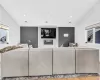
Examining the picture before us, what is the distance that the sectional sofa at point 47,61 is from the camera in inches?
111

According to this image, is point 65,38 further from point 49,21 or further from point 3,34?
point 3,34

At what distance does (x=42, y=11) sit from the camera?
5.38 metres

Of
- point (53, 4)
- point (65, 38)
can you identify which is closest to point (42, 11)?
point (53, 4)

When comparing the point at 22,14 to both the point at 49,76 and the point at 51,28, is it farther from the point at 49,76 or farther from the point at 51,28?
the point at 49,76

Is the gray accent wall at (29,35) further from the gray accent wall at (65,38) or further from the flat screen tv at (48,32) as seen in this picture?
the gray accent wall at (65,38)

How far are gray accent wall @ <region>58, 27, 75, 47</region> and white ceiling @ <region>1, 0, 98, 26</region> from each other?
169 cm

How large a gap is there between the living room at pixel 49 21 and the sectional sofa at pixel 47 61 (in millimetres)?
1523

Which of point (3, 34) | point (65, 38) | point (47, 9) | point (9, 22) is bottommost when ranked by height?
point (65, 38)

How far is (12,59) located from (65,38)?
18.7ft

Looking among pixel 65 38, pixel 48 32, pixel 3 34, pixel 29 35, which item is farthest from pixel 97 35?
pixel 29 35

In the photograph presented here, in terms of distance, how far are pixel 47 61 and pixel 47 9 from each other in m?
3.14

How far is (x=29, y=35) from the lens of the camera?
7.85m

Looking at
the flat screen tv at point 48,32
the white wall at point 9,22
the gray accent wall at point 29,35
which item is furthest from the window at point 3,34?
the flat screen tv at point 48,32

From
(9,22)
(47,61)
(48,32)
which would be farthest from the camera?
(48,32)
